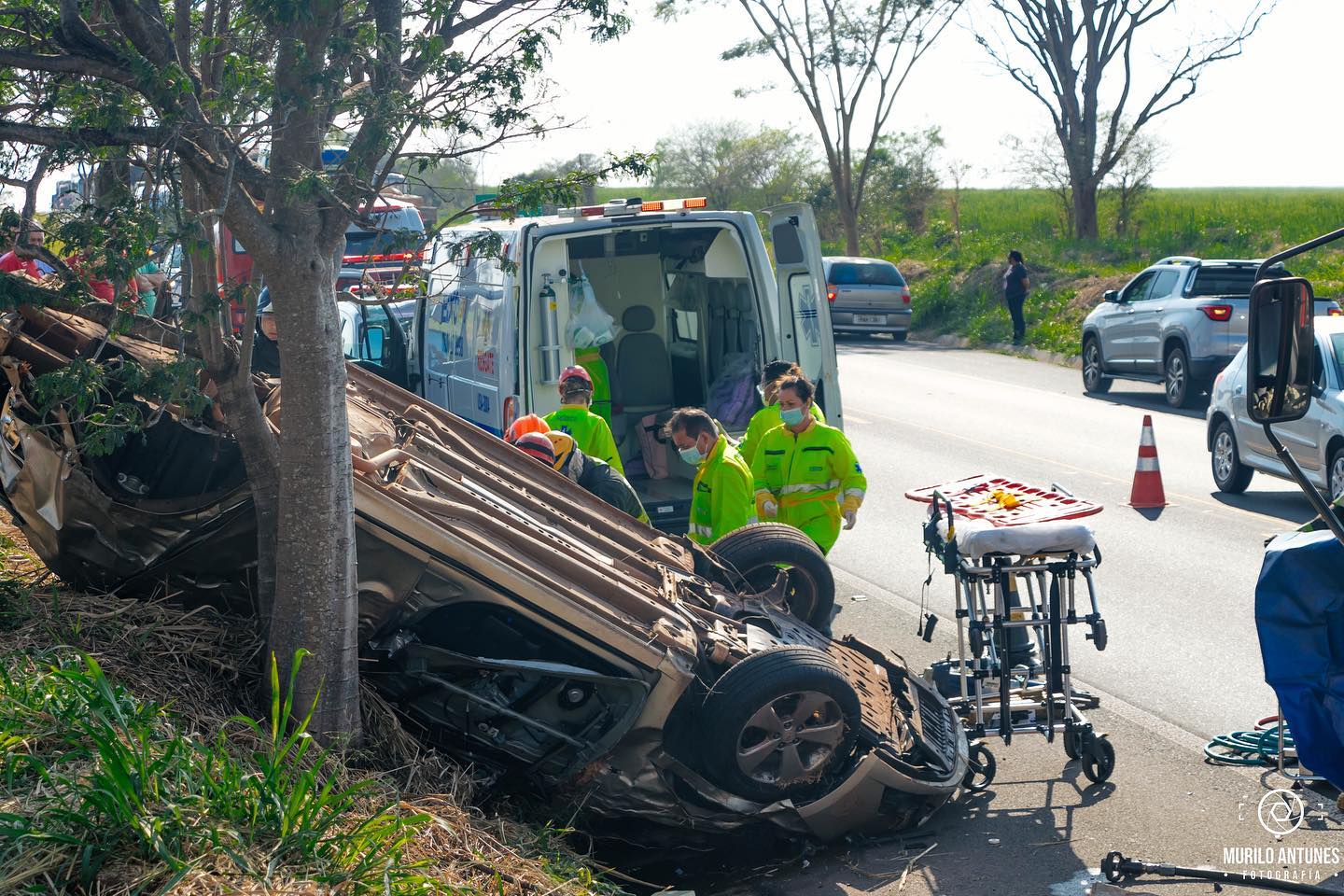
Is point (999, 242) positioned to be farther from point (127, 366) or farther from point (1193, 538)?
point (127, 366)

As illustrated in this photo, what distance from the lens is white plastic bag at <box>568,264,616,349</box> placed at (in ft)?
31.5

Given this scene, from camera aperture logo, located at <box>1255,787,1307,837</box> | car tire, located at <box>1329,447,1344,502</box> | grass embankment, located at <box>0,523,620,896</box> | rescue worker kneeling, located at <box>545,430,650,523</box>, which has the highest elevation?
rescue worker kneeling, located at <box>545,430,650,523</box>

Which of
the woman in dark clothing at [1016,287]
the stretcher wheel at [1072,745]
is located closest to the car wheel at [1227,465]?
the stretcher wheel at [1072,745]

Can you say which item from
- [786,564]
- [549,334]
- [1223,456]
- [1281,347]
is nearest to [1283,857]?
[1281,347]

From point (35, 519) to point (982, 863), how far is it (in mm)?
3892

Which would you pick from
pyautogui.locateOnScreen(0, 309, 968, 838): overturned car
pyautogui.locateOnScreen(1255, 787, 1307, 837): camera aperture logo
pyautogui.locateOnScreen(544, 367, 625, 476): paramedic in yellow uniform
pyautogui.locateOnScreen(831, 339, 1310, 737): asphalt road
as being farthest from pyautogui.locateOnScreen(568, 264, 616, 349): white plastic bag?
pyautogui.locateOnScreen(1255, 787, 1307, 837): camera aperture logo

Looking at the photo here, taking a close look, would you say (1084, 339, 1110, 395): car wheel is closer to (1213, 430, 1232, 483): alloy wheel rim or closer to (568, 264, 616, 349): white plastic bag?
(1213, 430, 1232, 483): alloy wheel rim

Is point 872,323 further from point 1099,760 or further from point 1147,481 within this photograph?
point 1099,760

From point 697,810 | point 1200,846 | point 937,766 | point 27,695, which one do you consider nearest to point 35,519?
point 27,695

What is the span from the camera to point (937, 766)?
5469 millimetres

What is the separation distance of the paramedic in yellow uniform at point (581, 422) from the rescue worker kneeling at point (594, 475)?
0.72 m

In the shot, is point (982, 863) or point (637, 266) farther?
point (637, 266)

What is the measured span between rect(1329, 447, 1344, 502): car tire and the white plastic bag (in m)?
6.05

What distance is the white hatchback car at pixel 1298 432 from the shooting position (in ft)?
37.0
